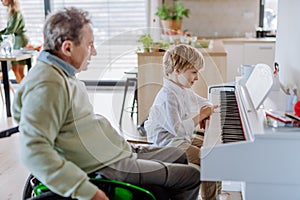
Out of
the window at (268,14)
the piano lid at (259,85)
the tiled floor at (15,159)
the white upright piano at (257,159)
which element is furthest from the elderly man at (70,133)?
the window at (268,14)

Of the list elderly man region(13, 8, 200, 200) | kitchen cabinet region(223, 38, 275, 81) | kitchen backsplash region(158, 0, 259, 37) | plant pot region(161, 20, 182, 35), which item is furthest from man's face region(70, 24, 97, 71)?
kitchen backsplash region(158, 0, 259, 37)

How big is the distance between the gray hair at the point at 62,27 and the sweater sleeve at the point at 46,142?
0.19m

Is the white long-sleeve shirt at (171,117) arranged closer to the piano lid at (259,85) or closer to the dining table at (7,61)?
the piano lid at (259,85)

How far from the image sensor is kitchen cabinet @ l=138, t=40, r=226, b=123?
12.3 feet

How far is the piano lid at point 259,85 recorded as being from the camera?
71.0 inches

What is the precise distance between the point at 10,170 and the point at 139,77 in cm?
149

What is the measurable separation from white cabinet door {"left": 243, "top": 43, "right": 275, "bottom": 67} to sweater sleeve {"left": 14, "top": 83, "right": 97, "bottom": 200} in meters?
4.60

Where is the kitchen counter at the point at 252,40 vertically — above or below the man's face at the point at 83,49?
below

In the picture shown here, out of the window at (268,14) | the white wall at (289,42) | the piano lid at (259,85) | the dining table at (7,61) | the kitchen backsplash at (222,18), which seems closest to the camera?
the piano lid at (259,85)

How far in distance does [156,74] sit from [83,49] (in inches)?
96.7

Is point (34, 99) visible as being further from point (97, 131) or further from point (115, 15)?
point (115, 15)

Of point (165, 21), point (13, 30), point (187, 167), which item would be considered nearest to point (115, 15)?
point (165, 21)

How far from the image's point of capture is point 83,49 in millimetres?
1495

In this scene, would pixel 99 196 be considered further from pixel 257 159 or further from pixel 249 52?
pixel 249 52
